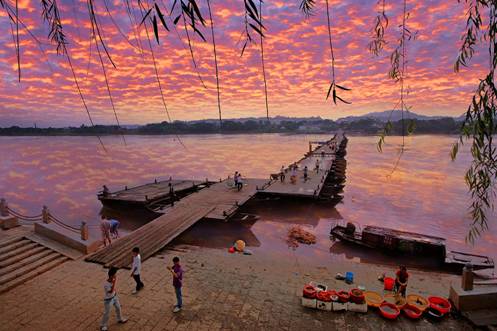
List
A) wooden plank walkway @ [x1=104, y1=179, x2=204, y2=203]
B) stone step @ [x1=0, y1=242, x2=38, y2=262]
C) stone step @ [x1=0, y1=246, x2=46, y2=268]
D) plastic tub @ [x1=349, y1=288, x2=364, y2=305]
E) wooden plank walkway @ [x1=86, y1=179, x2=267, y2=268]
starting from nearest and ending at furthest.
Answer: plastic tub @ [x1=349, y1=288, x2=364, y2=305]
stone step @ [x1=0, y1=246, x2=46, y2=268]
stone step @ [x1=0, y1=242, x2=38, y2=262]
wooden plank walkway @ [x1=86, y1=179, x2=267, y2=268]
wooden plank walkway @ [x1=104, y1=179, x2=204, y2=203]

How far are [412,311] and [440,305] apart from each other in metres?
1.05

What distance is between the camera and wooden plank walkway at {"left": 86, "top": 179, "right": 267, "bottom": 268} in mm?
12469

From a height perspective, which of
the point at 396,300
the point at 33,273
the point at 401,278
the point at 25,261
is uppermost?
the point at 25,261

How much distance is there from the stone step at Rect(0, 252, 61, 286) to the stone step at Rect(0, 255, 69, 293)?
4.0 inches

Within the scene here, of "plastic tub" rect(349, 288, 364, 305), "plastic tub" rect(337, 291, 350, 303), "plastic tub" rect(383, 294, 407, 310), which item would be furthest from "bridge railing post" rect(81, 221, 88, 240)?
"plastic tub" rect(383, 294, 407, 310)

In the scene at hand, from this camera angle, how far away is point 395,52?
414 centimetres

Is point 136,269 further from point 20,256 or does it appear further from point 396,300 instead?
point 396,300

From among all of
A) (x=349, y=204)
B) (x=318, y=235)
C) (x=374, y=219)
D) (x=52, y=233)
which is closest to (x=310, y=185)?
(x=349, y=204)

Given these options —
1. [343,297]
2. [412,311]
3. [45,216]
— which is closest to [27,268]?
[45,216]

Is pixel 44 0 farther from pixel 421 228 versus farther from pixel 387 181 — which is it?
pixel 387 181

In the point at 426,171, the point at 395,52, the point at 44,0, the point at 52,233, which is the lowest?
the point at 426,171

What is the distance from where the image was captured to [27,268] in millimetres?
10844

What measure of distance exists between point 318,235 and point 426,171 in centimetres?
3973

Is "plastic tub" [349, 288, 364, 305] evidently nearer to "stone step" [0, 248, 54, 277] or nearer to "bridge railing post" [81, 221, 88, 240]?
"bridge railing post" [81, 221, 88, 240]
